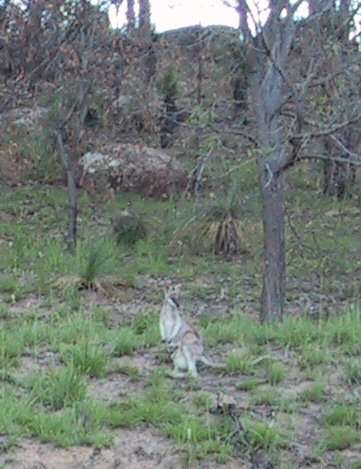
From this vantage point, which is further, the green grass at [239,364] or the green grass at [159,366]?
the green grass at [239,364]

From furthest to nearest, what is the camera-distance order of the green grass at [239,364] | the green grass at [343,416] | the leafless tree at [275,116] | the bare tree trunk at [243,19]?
the leafless tree at [275,116], the bare tree trunk at [243,19], the green grass at [239,364], the green grass at [343,416]

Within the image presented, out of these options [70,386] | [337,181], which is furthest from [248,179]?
[70,386]

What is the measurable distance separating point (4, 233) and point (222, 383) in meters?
9.00

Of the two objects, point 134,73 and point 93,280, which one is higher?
point 134,73

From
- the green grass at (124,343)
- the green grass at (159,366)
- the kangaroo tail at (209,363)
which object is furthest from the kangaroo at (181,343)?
the green grass at (124,343)

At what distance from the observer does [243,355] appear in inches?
280

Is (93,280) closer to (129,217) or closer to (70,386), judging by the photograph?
(129,217)

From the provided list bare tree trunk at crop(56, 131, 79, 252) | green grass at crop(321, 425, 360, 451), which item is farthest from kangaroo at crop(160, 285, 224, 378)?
bare tree trunk at crop(56, 131, 79, 252)

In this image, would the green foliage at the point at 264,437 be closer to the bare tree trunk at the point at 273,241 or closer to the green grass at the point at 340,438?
the green grass at the point at 340,438

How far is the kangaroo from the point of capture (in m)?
6.66

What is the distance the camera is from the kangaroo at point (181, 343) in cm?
666

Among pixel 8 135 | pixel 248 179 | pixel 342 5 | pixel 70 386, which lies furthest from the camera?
pixel 248 179

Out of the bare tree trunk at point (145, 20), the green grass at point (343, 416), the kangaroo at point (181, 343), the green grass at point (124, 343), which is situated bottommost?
the green grass at point (343, 416)

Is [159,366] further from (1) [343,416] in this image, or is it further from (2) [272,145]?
(2) [272,145]
